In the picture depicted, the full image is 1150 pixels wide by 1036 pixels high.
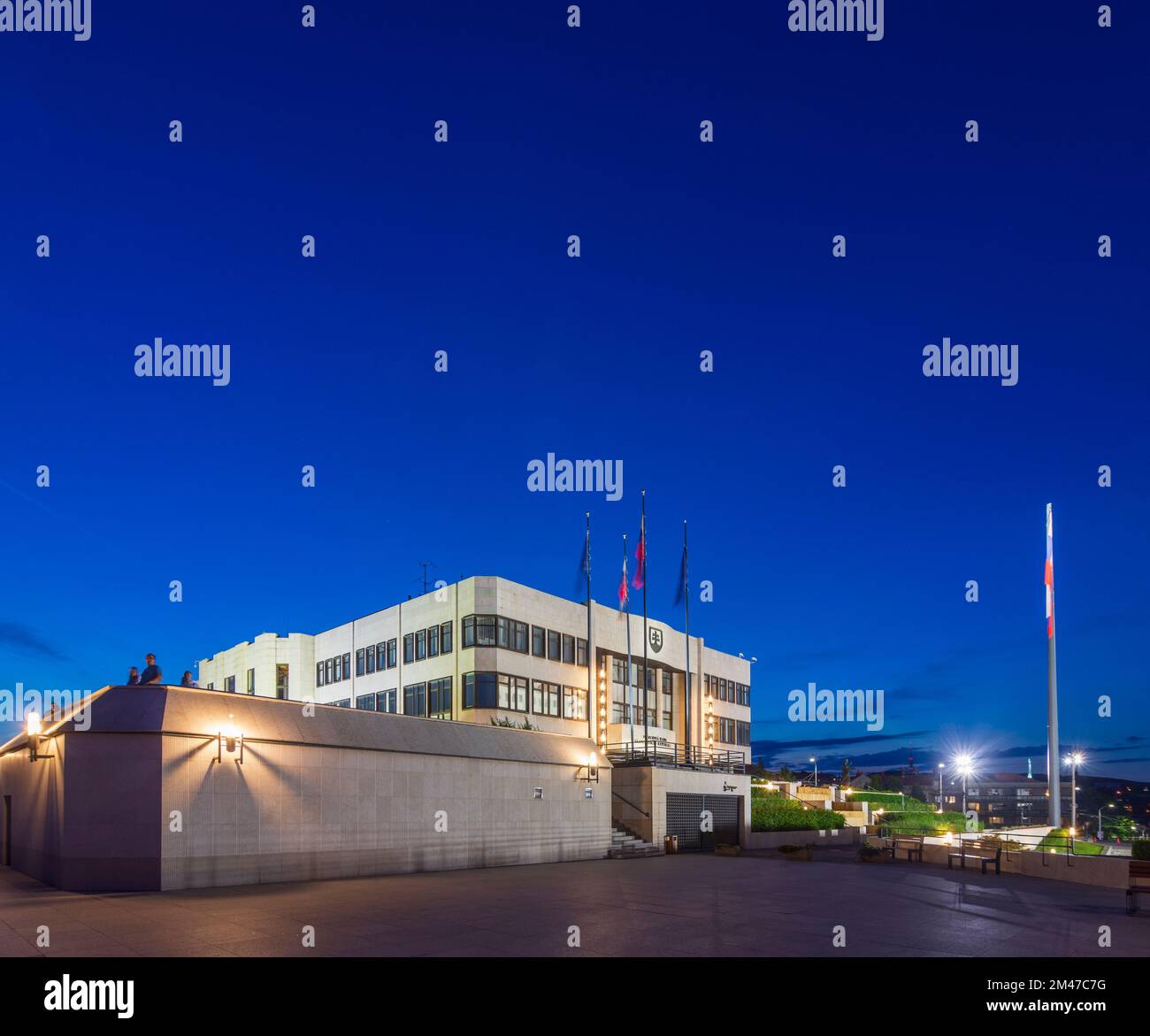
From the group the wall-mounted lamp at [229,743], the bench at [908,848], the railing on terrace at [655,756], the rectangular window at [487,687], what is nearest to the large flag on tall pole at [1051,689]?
the bench at [908,848]

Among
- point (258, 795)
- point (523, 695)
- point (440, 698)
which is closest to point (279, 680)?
point (440, 698)

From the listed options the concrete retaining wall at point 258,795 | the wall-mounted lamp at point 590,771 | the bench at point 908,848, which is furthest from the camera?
the wall-mounted lamp at point 590,771

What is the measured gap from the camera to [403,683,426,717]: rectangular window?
4619cm

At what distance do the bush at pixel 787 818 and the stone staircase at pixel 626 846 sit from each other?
9144mm

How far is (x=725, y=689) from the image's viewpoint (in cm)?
6281

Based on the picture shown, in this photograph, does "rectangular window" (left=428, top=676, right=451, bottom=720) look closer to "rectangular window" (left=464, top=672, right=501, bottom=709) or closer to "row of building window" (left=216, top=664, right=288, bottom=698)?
"rectangular window" (left=464, top=672, right=501, bottom=709)

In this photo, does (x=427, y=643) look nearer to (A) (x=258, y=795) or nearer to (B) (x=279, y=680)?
(B) (x=279, y=680)

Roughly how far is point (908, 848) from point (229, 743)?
2206cm

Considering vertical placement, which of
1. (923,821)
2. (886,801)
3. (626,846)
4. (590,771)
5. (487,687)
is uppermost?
(487,687)

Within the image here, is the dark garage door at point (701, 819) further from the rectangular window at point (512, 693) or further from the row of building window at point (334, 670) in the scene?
the row of building window at point (334, 670)

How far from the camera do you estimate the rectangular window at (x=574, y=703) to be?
48188 mm
